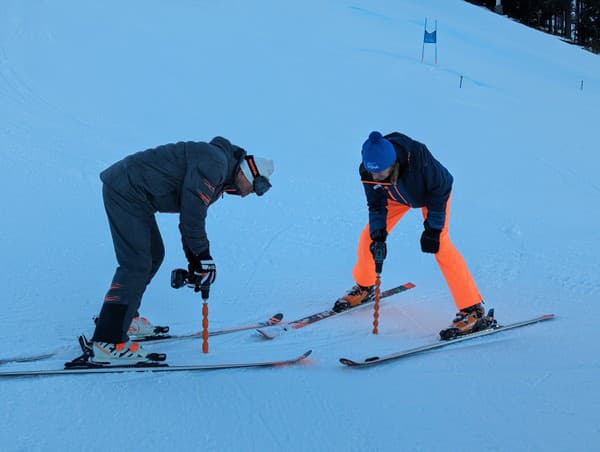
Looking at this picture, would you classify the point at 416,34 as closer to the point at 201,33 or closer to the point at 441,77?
the point at 441,77

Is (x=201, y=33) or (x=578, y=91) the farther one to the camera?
(x=578, y=91)

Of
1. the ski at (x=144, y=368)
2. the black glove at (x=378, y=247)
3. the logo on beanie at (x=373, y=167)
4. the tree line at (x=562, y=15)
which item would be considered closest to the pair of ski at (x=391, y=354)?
the ski at (x=144, y=368)

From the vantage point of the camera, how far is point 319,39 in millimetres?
16094

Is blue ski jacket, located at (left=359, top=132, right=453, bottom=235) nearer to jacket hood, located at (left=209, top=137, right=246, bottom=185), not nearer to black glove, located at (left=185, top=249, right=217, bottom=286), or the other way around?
jacket hood, located at (left=209, top=137, right=246, bottom=185)

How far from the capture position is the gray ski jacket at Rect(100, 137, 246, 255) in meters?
3.39

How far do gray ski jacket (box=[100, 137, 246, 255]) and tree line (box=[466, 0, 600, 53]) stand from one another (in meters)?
31.5

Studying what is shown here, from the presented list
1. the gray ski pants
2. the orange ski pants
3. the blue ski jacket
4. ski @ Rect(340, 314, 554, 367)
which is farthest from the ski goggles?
the orange ski pants

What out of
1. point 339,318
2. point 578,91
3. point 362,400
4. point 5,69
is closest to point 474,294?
point 339,318

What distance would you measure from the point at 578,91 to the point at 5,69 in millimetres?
12981

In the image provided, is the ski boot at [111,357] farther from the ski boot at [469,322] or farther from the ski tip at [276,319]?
the ski boot at [469,322]

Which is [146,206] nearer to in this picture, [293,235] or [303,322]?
[303,322]

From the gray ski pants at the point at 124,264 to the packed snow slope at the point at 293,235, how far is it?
1.03ft

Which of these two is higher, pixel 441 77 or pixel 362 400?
pixel 441 77

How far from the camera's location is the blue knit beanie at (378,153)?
3926 mm
